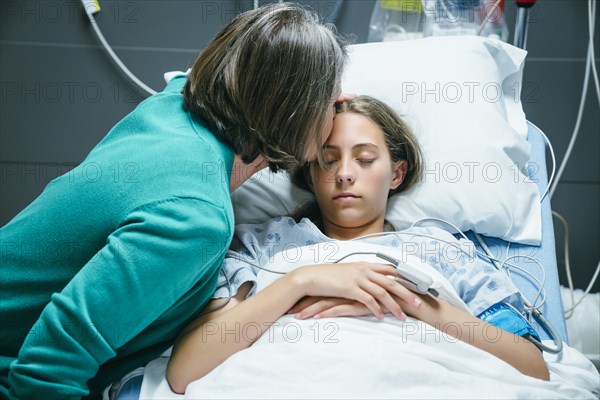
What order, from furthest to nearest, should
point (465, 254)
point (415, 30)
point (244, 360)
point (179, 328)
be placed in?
point (415, 30) < point (465, 254) < point (179, 328) < point (244, 360)

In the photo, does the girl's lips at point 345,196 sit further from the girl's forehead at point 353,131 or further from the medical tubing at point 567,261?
the medical tubing at point 567,261

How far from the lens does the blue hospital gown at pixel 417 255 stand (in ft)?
4.54

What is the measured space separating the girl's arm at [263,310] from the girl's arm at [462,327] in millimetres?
23

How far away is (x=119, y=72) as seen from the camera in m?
2.32

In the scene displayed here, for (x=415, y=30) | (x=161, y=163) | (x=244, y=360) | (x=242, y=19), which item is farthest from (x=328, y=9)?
(x=244, y=360)

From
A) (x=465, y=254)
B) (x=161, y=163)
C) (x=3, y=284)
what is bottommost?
(x=465, y=254)

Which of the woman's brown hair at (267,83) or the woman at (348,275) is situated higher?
the woman's brown hair at (267,83)

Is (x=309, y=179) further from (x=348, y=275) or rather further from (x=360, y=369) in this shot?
(x=360, y=369)

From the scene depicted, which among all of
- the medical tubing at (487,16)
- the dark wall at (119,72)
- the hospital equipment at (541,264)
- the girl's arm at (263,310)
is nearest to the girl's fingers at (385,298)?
the girl's arm at (263,310)

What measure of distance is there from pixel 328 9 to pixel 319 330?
1.40 metres

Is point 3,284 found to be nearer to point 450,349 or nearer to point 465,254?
point 450,349

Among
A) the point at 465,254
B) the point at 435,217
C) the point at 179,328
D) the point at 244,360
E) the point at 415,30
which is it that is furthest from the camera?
the point at 415,30

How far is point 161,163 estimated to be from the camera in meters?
1.15

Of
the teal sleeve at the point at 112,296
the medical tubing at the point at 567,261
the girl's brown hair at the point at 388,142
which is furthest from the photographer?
the medical tubing at the point at 567,261
